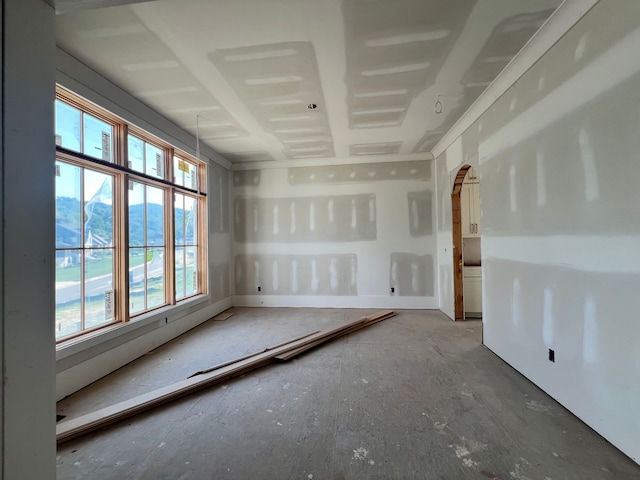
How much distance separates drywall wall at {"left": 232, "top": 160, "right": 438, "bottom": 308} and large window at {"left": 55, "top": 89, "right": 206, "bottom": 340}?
1537 millimetres

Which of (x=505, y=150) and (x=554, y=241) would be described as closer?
(x=554, y=241)

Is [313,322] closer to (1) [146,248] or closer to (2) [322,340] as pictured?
(2) [322,340]

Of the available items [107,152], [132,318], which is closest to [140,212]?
[107,152]

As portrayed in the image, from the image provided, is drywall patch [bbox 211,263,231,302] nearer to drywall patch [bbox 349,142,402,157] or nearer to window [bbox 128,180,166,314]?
window [bbox 128,180,166,314]

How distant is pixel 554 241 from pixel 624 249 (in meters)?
0.55

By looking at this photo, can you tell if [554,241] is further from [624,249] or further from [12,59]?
[12,59]

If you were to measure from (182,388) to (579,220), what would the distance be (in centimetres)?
338

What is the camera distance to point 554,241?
215 centimetres

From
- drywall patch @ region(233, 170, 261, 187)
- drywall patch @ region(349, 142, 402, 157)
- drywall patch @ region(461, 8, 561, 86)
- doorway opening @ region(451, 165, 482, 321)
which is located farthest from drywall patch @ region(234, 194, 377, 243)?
drywall patch @ region(461, 8, 561, 86)

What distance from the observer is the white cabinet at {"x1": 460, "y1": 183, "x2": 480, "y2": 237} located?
4.37m

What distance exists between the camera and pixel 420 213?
203 inches

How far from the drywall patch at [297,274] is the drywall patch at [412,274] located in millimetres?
773

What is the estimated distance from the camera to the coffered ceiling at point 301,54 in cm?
187

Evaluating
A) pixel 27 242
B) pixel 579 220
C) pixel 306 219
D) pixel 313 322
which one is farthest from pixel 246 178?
pixel 579 220
